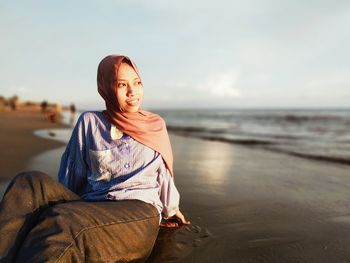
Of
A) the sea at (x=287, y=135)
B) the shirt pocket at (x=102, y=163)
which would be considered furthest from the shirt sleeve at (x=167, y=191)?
the sea at (x=287, y=135)

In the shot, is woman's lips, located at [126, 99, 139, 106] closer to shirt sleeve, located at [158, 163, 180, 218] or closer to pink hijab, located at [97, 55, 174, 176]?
pink hijab, located at [97, 55, 174, 176]

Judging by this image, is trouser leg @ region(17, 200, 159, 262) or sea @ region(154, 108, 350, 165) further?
sea @ region(154, 108, 350, 165)

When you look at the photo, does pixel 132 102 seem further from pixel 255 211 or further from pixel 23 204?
pixel 255 211

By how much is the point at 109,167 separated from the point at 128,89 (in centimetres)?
58

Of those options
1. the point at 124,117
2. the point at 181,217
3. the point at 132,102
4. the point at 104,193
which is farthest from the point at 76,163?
the point at 181,217

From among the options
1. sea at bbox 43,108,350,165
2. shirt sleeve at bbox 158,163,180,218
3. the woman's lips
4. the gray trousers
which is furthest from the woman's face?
sea at bbox 43,108,350,165

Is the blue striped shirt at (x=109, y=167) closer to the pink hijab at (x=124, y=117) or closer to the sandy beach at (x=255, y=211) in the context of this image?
the pink hijab at (x=124, y=117)

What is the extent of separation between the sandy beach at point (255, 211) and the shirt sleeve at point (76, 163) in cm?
79

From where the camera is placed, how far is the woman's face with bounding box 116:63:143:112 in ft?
8.18

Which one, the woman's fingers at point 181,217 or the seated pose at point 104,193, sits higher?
the seated pose at point 104,193

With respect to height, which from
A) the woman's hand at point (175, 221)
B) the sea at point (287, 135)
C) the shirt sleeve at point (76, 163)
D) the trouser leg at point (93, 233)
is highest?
the shirt sleeve at point (76, 163)

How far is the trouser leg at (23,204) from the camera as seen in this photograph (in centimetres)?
186

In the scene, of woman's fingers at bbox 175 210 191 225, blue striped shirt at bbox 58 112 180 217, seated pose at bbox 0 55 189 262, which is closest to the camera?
seated pose at bbox 0 55 189 262

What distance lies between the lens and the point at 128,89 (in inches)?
99.1
